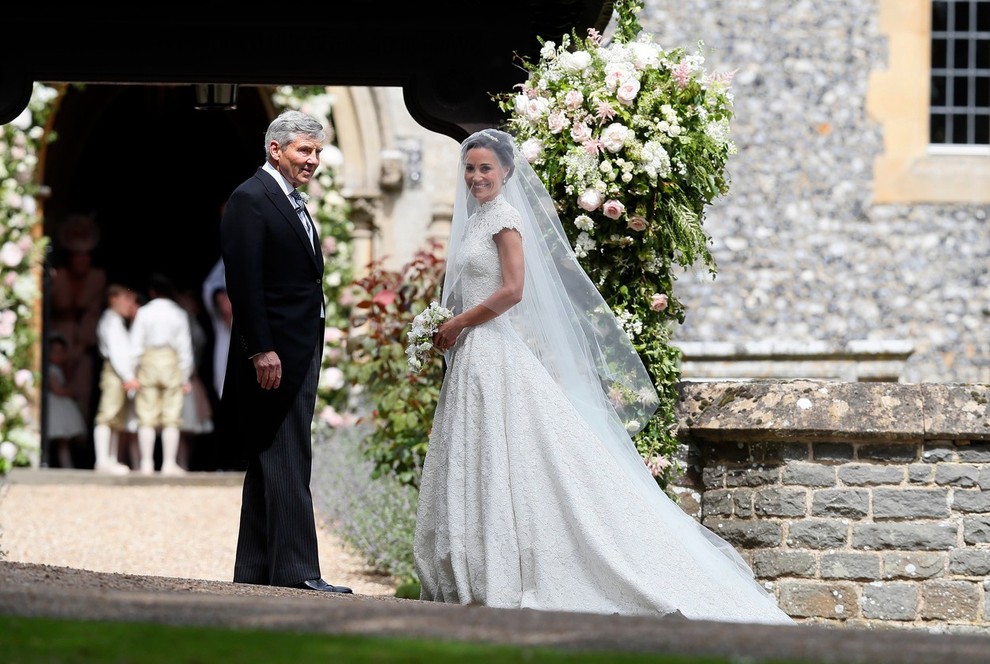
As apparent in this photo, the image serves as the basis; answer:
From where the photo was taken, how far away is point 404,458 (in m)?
9.23

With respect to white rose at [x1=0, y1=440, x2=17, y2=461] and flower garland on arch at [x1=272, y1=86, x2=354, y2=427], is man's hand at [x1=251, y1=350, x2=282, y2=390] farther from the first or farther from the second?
white rose at [x1=0, y1=440, x2=17, y2=461]

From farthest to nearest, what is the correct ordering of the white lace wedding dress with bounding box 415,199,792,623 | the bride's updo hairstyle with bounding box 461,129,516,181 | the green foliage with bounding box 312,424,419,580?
the green foliage with bounding box 312,424,419,580
the bride's updo hairstyle with bounding box 461,129,516,181
the white lace wedding dress with bounding box 415,199,792,623

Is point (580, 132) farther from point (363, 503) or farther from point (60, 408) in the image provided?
point (60, 408)

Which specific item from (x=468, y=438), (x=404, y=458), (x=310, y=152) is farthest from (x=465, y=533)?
(x=404, y=458)

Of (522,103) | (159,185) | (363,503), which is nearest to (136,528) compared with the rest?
(363,503)

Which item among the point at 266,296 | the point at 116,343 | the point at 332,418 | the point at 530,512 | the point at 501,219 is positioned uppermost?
the point at 501,219

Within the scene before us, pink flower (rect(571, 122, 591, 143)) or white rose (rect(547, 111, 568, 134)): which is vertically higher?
white rose (rect(547, 111, 568, 134))

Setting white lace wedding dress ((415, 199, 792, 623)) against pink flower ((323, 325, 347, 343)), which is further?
pink flower ((323, 325, 347, 343))

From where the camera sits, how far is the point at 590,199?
671 centimetres

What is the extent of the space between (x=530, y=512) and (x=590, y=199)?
146 centimetres

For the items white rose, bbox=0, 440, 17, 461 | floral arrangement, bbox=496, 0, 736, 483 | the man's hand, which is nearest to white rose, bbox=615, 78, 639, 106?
floral arrangement, bbox=496, 0, 736, 483

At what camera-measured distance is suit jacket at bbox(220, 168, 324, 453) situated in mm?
5902

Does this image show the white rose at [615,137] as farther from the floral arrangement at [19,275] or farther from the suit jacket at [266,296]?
the floral arrangement at [19,275]

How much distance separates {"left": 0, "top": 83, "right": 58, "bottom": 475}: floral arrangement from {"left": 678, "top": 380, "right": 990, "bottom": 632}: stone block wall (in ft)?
23.1
